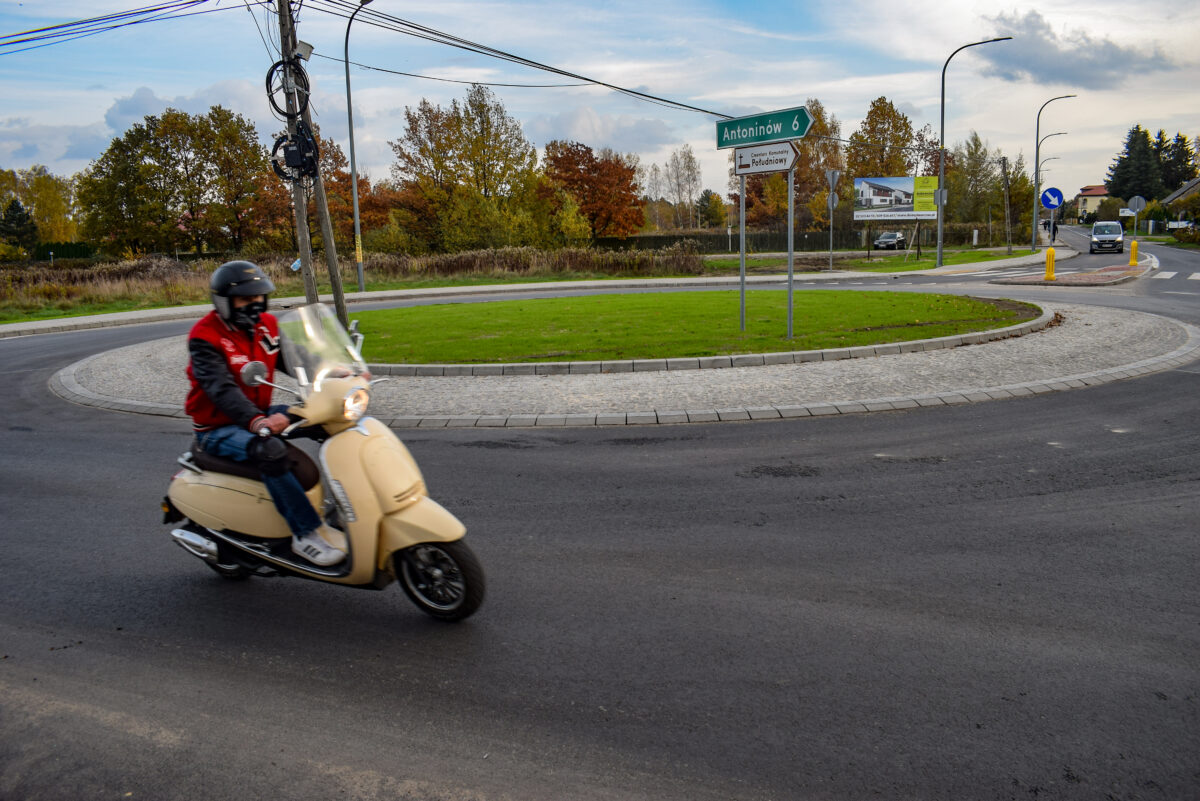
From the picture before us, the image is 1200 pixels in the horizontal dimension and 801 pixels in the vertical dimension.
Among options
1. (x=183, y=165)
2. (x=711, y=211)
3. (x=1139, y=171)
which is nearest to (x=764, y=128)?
(x=183, y=165)

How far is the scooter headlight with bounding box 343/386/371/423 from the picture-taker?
3.88 metres

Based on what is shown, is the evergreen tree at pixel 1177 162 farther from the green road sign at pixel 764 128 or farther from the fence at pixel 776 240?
the green road sign at pixel 764 128

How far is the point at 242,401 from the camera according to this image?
13.3 feet

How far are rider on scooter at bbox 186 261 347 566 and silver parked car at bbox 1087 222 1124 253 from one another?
47.4 meters

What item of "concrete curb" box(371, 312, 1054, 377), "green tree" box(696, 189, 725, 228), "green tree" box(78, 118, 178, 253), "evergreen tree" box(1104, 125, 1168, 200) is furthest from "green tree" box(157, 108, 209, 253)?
"evergreen tree" box(1104, 125, 1168, 200)

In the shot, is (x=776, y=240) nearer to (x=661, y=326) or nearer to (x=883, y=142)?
(x=883, y=142)

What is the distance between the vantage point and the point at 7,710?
3.44 m

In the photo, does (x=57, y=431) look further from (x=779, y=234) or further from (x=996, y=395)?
(x=779, y=234)

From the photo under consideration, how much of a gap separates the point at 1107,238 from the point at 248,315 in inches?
1897

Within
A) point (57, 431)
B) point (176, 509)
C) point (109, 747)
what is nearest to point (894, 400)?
point (176, 509)

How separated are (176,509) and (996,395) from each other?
26.4ft

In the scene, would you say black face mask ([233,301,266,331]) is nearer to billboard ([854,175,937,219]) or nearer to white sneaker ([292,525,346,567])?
white sneaker ([292,525,346,567])

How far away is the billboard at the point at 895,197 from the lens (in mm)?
51625

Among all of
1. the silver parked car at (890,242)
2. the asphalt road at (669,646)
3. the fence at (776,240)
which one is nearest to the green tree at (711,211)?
the fence at (776,240)
